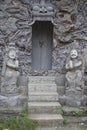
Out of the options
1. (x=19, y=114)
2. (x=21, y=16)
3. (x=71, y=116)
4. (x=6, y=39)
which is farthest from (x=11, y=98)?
(x=21, y=16)

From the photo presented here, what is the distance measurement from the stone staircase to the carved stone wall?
1.13 m

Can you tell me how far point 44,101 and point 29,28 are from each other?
3.17m

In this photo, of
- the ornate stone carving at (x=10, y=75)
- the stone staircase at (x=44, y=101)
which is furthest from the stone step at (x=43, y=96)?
the ornate stone carving at (x=10, y=75)

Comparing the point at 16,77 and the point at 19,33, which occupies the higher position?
the point at 19,33

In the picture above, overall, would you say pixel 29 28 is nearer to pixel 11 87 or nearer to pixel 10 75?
pixel 10 75

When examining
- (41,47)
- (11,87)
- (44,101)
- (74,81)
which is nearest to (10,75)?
(11,87)

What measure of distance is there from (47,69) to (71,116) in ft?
11.1

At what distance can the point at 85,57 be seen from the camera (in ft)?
30.1

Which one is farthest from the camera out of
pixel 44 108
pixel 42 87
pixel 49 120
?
pixel 42 87

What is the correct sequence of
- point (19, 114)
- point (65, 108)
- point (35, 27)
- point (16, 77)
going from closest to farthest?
point (19, 114) < point (65, 108) < point (16, 77) < point (35, 27)

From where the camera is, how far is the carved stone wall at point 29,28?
1006 centimetres

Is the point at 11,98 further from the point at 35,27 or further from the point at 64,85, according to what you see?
the point at 35,27

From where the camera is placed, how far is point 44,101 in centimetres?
798

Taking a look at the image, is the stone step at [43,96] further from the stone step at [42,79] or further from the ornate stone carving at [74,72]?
the stone step at [42,79]
